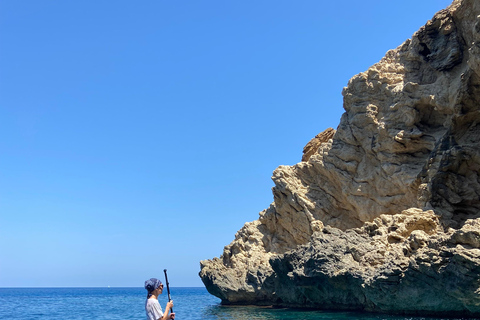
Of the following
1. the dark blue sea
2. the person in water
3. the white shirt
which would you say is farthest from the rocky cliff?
the white shirt

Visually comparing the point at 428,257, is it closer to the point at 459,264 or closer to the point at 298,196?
the point at 459,264

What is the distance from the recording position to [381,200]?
1599 inches

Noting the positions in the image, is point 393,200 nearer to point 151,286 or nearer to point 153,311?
point 151,286

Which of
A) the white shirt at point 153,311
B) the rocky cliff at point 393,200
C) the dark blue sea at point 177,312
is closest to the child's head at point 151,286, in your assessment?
the white shirt at point 153,311

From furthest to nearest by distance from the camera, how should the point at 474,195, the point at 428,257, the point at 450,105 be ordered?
the point at 450,105
the point at 474,195
the point at 428,257

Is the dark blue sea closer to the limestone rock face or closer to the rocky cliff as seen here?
the rocky cliff

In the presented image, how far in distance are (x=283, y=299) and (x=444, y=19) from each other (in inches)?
1010

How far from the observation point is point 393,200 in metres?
39.6

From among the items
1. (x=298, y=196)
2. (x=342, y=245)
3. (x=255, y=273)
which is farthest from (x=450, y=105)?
(x=255, y=273)

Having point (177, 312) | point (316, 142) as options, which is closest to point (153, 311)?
point (177, 312)

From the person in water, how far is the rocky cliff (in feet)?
58.2

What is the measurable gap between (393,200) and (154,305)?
34627mm

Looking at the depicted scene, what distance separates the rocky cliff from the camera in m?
25.1

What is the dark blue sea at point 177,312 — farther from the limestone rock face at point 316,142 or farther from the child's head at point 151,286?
the child's head at point 151,286
